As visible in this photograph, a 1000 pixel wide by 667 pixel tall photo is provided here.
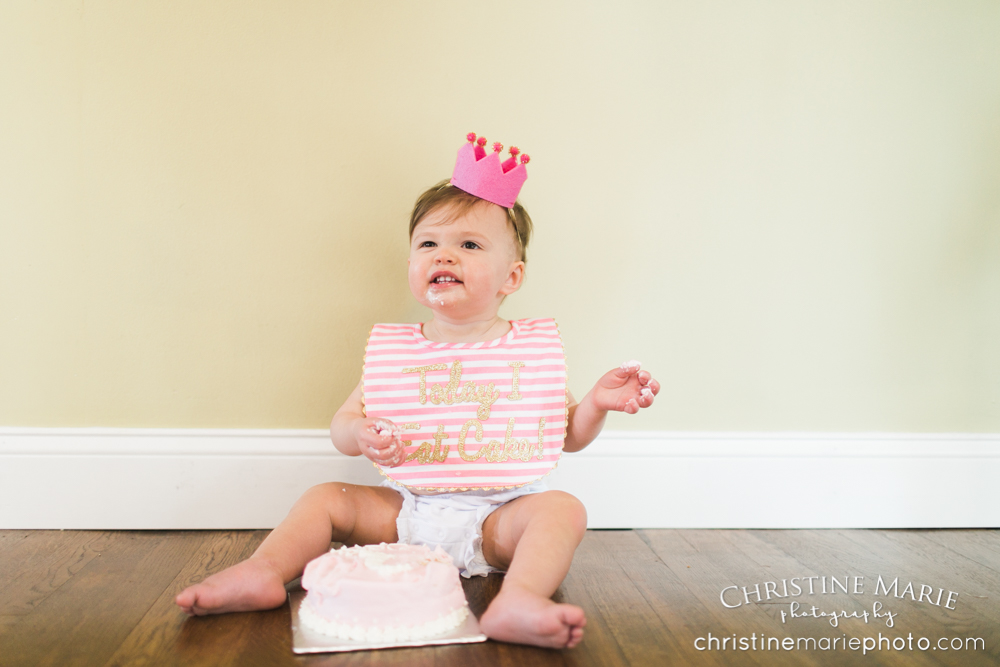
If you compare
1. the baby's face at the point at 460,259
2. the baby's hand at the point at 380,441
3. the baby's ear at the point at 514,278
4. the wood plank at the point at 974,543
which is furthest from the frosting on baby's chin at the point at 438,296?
the wood plank at the point at 974,543

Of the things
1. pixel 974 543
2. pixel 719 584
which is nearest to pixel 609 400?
pixel 719 584

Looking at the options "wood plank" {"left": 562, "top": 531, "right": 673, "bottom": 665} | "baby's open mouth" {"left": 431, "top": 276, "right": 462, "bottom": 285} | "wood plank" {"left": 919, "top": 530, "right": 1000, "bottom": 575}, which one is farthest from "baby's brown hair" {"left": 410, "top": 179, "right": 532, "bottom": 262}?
"wood plank" {"left": 919, "top": 530, "right": 1000, "bottom": 575}

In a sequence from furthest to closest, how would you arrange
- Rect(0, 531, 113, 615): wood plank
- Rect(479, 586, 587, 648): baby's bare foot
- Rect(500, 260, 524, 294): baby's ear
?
Rect(500, 260, 524, 294): baby's ear → Rect(0, 531, 113, 615): wood plank → Rect(479, 586, 587, 648): baby's bare foot

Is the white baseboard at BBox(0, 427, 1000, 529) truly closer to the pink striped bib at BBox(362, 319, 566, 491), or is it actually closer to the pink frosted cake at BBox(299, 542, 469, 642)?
the pink striped bib at BBox(362, 319, 566, 491)

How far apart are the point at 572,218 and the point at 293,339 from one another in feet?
1.95

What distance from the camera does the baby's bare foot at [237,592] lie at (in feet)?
2.75

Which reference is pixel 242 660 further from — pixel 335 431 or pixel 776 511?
pixel 776 511

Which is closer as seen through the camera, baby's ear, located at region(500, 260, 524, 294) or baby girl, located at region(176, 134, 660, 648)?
baby girl, located at region(176, 134, 660, 648)

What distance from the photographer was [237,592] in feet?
2.83

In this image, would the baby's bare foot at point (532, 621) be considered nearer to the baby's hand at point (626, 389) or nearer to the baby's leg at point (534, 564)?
the baby's leg at point (534, 564)

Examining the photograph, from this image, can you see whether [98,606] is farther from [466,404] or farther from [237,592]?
[466,404]

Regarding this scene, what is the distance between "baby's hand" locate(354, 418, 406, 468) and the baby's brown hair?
1.15 ft

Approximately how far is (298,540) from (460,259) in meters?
0.49

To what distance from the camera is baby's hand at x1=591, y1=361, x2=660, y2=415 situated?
989mm
